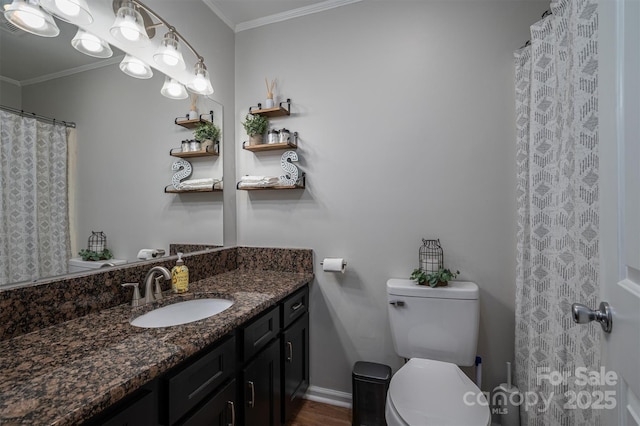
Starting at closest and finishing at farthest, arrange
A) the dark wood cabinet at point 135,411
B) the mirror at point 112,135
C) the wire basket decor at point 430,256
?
the dark wood cabinet at point 135,411 < the mirror at point 112,135 < the wire basket decor at point 430,256

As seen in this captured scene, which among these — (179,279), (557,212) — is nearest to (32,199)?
(179,279)

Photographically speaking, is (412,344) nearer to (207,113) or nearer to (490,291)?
(490,291)

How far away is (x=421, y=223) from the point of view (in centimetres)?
166

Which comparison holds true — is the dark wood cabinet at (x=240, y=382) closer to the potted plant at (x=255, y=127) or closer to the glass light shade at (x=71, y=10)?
the potted plant at (x=255, y=127)

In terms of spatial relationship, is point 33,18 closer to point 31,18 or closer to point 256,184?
point 31,18

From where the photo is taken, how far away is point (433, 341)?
1.45m

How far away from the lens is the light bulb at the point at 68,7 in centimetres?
106

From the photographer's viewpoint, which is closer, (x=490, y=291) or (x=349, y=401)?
(x=490, y=291)

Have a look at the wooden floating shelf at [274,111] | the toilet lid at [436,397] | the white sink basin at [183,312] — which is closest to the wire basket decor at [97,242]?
the white sink basin at [183,312]

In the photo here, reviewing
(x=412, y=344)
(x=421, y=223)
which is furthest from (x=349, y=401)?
(x=421, y=223)

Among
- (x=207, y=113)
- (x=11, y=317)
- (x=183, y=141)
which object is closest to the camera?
(x=11, y=317)

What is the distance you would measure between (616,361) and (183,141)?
1941 millimetres

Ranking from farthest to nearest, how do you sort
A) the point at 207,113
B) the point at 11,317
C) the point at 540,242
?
the point at 207,113, the point at 540,242, the point at 11,317

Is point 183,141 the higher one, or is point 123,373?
point 183,141
